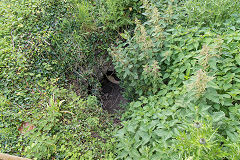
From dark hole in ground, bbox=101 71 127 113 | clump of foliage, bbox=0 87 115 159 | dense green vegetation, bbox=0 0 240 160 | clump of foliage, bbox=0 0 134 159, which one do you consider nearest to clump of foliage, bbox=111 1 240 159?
dense green vegetation, bbox=0 0 240 160

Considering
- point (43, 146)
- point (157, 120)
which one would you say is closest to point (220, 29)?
point (157, 120)

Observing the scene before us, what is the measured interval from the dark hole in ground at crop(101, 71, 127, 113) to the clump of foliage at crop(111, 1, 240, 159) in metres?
0.93

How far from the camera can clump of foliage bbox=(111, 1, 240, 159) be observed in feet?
5.90

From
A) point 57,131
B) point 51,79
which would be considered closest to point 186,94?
point 57,131

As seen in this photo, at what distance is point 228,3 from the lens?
304cm

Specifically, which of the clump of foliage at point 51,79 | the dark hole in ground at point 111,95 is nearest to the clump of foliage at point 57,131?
the clump of foliage at point 51,79

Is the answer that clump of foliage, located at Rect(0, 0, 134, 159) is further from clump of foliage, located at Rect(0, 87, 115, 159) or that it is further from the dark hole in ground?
the dark hole in ground

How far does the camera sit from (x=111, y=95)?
456cm

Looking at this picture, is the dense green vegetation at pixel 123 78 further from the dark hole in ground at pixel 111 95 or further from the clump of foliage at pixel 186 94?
the dark hole in ground at pixel 111 95

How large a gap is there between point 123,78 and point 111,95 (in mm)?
1254

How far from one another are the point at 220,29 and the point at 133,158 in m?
2.40

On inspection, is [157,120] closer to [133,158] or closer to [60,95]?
[133,158]

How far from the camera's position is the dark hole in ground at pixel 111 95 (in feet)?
14.0

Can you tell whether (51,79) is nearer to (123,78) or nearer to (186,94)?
(123,78)
